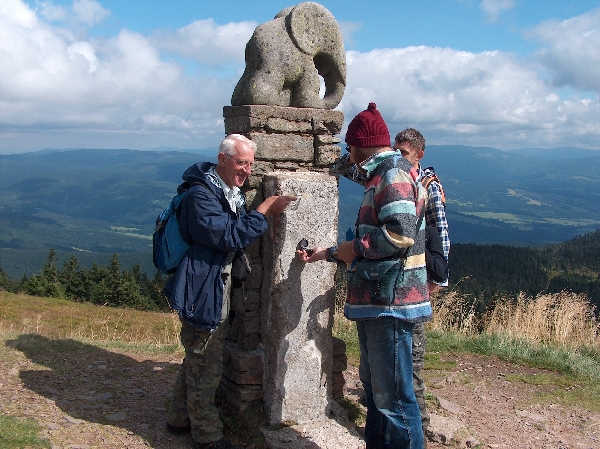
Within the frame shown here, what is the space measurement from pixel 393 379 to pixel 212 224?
1.63m

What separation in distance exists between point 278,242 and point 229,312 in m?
0.70

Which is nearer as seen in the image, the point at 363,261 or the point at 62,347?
the point at 363,261

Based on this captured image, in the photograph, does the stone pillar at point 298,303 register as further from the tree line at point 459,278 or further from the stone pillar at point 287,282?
the tree line at point 459,278

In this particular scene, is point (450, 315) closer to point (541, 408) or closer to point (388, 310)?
point (541, 408)

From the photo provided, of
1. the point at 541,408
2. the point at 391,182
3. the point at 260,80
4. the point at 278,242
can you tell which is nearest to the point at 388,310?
the point at 391,182

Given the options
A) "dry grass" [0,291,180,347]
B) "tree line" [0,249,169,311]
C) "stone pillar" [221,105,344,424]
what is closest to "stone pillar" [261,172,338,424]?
"stone pillar" [221,105,344,424]

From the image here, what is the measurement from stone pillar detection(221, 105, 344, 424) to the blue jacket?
606 millimetres

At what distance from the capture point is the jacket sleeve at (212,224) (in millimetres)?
3744

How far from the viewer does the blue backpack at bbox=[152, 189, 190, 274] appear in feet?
12.9

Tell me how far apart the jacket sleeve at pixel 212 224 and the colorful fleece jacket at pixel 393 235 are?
824 millimetres

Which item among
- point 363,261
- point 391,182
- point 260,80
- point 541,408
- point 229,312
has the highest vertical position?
point 260,80

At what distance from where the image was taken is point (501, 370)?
7.18 meters

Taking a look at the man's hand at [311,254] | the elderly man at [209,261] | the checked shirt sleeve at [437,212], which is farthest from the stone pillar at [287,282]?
the checked shirt sleeve at [437,212]

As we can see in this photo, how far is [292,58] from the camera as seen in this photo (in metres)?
4.95
